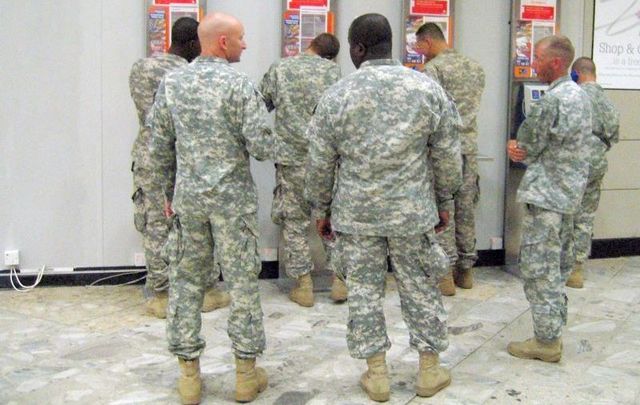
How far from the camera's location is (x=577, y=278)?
545cm

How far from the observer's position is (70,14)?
505 cm

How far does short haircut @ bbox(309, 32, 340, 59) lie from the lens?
4.88 meters

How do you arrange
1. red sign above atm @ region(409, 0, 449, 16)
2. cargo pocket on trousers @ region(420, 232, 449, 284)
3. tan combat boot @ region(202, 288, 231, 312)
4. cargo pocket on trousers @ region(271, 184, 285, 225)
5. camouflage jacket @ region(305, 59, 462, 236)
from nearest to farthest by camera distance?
camouflage jacket @ region(305, 59, 462, 236), cargo pocket on trousers @ region(420, 232, 449, 284), tan combat boot @ region(202, 288, 231, 312), cargo pocket on trousers @ region(271, 184, 285, 225), red sign above atm @ region(409, 0, 449, 16)

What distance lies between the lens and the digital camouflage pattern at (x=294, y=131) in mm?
4824

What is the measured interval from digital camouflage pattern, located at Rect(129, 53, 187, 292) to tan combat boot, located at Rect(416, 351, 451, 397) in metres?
1.77

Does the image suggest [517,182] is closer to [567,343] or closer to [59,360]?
[567,343]

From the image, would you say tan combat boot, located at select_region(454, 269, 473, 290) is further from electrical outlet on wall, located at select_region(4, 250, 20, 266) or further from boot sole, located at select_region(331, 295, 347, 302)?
electrical outlet on wall, located at select_region(4, 250, 20, 266)

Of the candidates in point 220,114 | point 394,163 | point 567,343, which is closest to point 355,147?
point 394,163

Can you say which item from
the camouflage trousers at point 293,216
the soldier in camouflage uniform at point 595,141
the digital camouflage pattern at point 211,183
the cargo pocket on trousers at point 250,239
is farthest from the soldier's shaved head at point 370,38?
the soldier in camouflage uniform at point 595,141

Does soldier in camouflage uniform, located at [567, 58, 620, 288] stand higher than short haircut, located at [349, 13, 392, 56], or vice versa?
short haircut, located at [349, 13, 392, 56]

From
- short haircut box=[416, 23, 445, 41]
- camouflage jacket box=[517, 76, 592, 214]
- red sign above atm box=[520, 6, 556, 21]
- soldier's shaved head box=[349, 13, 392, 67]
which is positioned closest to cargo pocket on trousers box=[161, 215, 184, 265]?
soldier's shaved head box=[349, 13, 392, 67]

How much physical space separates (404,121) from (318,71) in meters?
1.77

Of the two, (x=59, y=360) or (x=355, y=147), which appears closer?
(x=355, y=147)

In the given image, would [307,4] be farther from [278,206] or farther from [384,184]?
[384,184]
